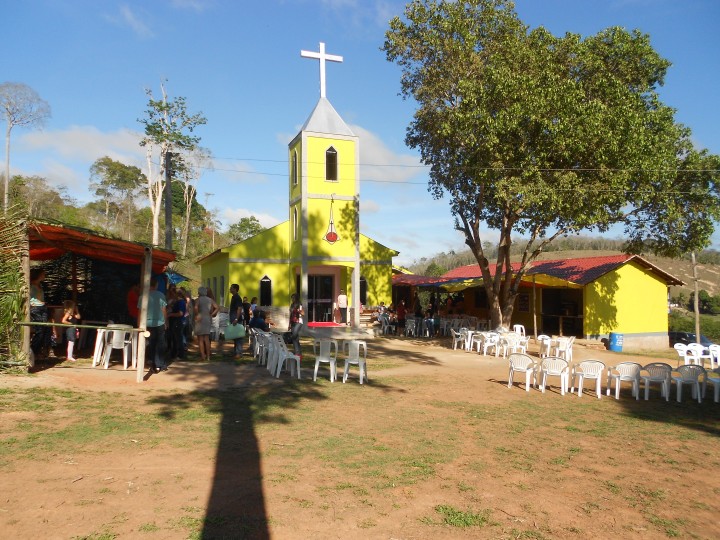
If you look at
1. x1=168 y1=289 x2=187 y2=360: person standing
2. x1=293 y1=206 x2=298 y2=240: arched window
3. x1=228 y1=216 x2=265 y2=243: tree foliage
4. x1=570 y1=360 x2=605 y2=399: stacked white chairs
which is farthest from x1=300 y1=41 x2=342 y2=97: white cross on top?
x1=228 y1=216 x2=265 y2=243: tree foliage

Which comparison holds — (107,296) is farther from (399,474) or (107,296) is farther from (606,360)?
(606,360)

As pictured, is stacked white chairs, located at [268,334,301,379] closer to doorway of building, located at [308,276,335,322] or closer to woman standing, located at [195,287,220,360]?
Result: woman standing, located at [195,287,220,360]

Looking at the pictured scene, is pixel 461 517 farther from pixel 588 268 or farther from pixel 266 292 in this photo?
pixel 588 268

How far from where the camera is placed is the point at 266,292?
2353cm

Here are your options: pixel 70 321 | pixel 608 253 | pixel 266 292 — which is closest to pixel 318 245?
pixel 266 292

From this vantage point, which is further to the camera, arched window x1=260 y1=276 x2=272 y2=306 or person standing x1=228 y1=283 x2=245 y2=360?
arched window x1=260 y1=276 x2=272 y2=306

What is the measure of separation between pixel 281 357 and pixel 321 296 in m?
13.5

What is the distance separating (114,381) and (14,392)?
1633 mm

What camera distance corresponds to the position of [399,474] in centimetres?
538

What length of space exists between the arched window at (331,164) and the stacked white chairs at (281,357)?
11850mm

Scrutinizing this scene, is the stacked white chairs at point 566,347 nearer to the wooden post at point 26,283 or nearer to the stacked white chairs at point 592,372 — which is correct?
the stacked white chairs at point 592,372

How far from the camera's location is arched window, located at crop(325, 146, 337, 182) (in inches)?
864

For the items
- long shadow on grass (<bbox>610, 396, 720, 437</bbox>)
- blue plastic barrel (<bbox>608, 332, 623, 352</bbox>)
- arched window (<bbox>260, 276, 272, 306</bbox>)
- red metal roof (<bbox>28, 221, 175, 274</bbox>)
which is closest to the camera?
long shadow on grass (<bbox>610, 396, 720, 437</bbox>)

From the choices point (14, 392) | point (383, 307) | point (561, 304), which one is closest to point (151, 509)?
point (14, 392)
